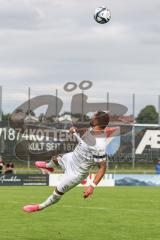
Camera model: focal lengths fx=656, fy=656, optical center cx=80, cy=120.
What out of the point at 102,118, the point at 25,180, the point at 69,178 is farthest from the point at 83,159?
the point at 25,180

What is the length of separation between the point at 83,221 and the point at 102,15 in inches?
236

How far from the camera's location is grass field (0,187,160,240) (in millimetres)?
15844

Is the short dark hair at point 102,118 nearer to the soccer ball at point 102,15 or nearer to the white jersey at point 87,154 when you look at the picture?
the white jersey at point 87,154

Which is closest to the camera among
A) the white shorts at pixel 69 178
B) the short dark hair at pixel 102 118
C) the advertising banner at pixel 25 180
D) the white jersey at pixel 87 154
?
the short dark hair at pixel 102 118

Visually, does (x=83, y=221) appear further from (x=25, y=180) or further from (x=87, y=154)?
(x=25, y=180)

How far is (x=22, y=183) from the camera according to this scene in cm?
4375

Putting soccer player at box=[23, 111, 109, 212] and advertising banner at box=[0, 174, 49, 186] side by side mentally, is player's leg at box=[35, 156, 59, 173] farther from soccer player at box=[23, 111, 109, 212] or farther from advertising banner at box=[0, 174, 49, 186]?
advertising banner at box=[0, 174, 49, 186]

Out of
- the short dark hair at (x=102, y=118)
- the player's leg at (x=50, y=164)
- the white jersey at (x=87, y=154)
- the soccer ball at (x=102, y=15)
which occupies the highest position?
the soccer ball at (x=102, y=15)

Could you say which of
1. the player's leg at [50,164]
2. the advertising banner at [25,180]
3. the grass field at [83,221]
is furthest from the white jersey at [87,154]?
the advertising banner at [25,180]

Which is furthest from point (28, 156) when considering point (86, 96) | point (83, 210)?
point (83, 210)

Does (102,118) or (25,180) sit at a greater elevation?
(102,118)

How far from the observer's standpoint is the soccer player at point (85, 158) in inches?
541

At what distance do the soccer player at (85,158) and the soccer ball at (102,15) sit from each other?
16.5 ft

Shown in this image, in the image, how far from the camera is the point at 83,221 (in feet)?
63.2
